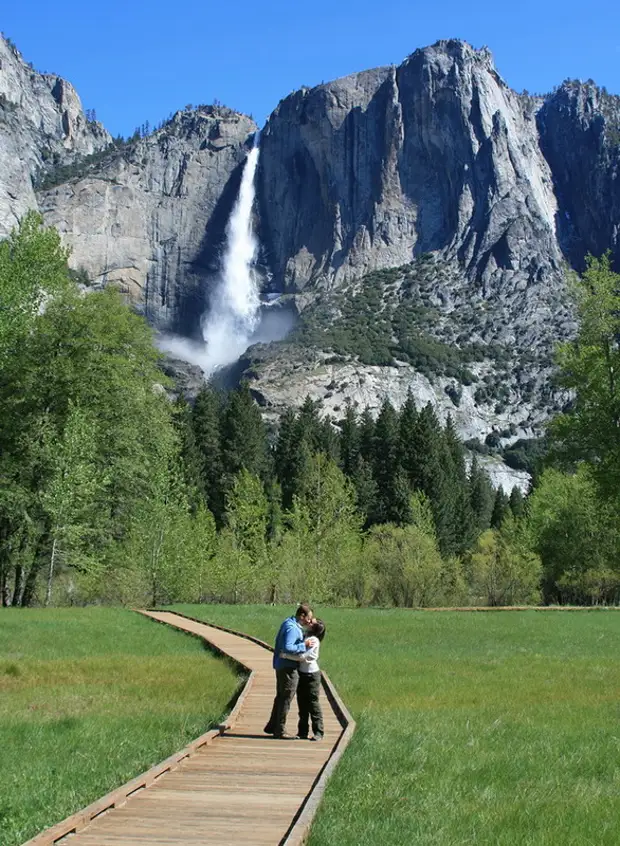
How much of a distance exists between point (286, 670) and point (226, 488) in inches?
2922

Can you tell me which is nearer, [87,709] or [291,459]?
[87,709]

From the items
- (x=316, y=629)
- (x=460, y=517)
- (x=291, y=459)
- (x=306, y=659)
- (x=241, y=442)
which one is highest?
(x=241, y=442)

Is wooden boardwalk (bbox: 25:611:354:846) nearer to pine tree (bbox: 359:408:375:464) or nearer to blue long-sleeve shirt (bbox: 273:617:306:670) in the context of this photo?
blue long-sleeve shirt (bbox: 273:617:306:670)

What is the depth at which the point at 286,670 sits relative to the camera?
12.4 metres

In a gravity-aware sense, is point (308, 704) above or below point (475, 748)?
above

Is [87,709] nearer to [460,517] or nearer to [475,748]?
[475,748]

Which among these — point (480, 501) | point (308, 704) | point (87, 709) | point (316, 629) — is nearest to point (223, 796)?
point (308, 704)

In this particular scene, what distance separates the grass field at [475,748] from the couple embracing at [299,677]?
0.78 m

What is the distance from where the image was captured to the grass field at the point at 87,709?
29.1 ft

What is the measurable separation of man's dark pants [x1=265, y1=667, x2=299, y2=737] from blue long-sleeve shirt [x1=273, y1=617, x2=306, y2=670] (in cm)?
9

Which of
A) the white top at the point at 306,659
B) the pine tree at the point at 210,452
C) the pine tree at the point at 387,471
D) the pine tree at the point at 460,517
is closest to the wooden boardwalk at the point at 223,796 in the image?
the white top at the point at 306,659

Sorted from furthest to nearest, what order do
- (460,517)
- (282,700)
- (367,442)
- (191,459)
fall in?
1. (367,442)
2. (460,517)
3. (191,459)
4. (282,700)

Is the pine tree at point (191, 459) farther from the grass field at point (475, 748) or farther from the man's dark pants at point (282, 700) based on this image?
the man's dark pants at point (282, 700)

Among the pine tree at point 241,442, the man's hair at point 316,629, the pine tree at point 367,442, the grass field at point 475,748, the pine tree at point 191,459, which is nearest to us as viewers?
Result: the grass field at point 475,748
